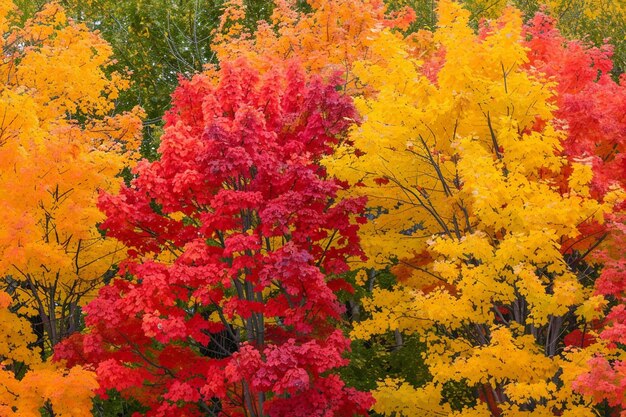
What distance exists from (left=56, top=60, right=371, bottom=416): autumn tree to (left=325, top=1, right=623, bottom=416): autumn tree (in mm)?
805

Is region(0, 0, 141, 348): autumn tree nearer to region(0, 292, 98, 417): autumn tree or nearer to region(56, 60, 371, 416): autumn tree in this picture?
region(0, 292, 98, 417): autumn tree

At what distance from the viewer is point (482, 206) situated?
11523 mm

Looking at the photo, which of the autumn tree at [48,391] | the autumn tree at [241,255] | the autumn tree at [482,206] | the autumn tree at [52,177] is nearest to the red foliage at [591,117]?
the autumn tree at [482,206]

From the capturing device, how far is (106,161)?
14844 mm

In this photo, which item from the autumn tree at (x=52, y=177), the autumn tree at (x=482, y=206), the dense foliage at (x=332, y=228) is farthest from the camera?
the autumn tree at (x=52, y=177)

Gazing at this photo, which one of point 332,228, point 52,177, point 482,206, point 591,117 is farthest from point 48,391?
point 591,117

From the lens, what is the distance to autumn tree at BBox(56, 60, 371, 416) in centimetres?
1229

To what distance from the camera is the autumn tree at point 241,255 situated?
40.3ft

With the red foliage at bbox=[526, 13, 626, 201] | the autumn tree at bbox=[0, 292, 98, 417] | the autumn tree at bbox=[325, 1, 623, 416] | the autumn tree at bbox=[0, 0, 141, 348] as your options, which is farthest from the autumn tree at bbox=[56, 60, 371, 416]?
the red foliage at bbox=[526, 13, 626, 201]

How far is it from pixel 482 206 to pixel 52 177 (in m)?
7.18

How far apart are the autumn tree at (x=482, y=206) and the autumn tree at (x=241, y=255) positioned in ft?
2.64

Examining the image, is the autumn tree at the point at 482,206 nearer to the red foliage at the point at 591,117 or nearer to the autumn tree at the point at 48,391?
the red foliage at the point at 591,117

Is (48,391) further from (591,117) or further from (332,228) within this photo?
(591,117)

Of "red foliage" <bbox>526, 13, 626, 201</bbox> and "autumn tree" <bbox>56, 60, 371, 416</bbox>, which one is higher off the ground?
"autumn tree" <bbox>56, 60, 371, 416</bbox>
